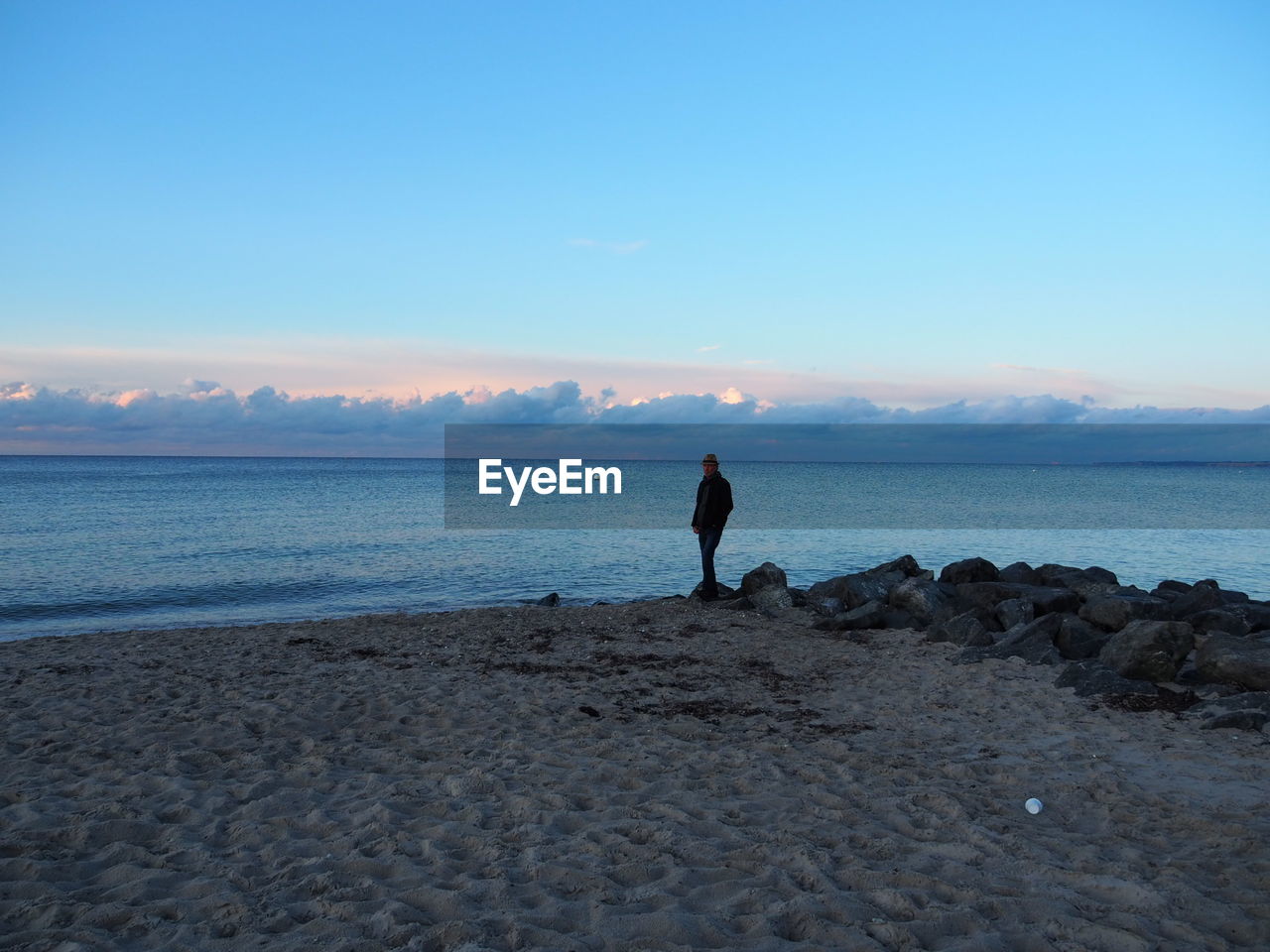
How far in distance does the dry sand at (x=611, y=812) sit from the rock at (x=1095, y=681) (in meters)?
0.25

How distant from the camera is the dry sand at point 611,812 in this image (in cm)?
470

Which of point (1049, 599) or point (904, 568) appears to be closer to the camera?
point (1049, 599)

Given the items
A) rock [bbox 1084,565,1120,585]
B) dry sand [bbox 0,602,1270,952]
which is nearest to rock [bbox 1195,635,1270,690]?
dry sand [bbox 0,602,1270,952]

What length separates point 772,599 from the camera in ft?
53.8

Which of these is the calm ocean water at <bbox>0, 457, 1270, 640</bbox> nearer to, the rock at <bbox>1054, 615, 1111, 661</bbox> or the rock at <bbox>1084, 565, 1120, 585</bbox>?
the rock at <bbox>1084, 565, 1120, 585</bbox>

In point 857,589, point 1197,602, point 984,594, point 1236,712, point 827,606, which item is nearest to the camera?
point 1236,712

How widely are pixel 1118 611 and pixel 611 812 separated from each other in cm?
964

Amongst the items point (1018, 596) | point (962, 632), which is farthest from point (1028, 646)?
point (1018, 596)

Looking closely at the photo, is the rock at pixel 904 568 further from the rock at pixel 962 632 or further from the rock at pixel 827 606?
the rock at pixel 962 632

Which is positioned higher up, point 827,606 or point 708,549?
point 708,549

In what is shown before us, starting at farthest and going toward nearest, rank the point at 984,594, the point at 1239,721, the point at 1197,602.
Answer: the point at 984,594 < the point at 1197,602 < the point at 1239,721

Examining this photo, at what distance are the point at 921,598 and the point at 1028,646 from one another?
2746mm

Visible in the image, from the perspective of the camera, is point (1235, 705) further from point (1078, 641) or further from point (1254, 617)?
point (1254, 617)

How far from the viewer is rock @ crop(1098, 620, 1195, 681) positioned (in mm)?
10219
